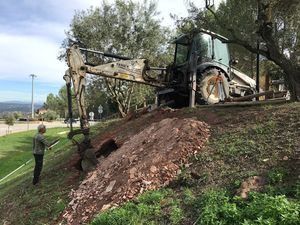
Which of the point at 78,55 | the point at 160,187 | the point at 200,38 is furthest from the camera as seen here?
the point at 200,38

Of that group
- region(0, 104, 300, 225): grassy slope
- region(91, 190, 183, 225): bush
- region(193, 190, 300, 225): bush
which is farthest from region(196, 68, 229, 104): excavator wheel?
region(193, 190, 300, 225): bush

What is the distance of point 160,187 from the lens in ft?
27.6

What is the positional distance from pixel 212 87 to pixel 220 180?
6.41 meters

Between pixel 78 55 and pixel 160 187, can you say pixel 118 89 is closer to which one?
pixel 78 55

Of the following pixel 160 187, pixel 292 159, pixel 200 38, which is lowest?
pixel 160 187

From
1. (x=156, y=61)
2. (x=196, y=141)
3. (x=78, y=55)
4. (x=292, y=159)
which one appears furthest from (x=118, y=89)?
(x=292, y=159)

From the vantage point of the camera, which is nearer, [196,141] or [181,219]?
[181,219]

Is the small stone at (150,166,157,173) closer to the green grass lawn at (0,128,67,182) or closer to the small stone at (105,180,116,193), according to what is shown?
the small stone at (105,180,116,193)

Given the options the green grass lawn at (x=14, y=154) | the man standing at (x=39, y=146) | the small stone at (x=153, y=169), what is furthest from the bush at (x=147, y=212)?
the green grass lawn at (x=14, y=154)

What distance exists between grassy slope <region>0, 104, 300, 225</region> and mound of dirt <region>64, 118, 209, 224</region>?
0.30 metres

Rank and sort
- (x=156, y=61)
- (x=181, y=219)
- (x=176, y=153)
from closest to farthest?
1. (x=181, y=219)
2. (x=176, y=153)
3. (x=156, y=61)

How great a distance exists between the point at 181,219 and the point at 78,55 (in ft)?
19.4

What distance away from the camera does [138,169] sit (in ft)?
30.1

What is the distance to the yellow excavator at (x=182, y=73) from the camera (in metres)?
11.6
